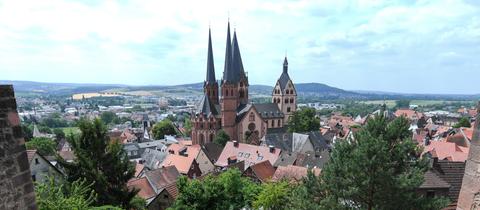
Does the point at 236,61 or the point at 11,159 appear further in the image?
the point at 236,61

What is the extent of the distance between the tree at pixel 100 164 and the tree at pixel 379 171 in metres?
9.55

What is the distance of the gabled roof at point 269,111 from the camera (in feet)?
253

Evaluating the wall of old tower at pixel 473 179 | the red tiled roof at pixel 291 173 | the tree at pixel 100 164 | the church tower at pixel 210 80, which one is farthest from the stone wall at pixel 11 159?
the church tower at pixel 210 80

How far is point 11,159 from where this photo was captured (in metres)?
4.98

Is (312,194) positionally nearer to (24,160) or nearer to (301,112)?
(24,160)

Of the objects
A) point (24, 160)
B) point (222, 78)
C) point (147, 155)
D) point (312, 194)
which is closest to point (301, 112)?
point (222, 78)

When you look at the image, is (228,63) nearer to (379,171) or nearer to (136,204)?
(136,204)

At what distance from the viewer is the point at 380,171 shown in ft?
46.8

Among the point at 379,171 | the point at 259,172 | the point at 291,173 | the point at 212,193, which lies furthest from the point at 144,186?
the point at 379,171

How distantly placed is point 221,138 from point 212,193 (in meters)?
40.3

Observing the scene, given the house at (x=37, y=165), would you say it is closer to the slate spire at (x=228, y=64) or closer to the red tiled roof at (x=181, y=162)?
the red tiled roof at (x=181, y=162)

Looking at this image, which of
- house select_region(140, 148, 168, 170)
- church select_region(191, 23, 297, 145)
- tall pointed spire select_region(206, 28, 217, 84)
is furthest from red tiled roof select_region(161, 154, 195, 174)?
tall pointed spire select_region(206, 28, 217, 84)

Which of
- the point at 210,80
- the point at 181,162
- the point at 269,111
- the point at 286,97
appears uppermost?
the point at 210,80

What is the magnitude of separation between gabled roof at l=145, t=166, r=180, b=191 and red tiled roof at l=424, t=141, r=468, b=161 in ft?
87.8
